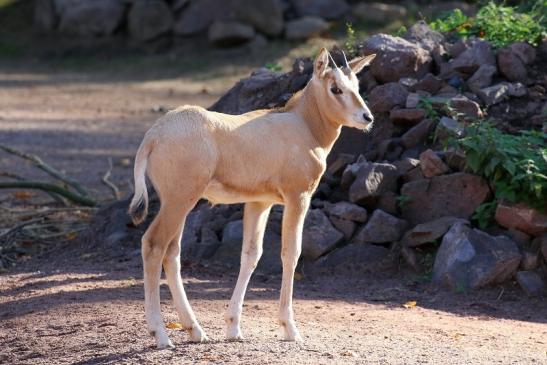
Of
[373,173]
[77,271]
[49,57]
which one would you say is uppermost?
[373,173]

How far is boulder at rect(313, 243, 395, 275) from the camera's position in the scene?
866 cm

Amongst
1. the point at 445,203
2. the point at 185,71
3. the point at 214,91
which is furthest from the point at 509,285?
the point at 185,71

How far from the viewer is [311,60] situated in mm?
10438

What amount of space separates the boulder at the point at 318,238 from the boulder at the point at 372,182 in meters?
0.33

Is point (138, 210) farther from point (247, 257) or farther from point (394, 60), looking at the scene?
point (394, 60)

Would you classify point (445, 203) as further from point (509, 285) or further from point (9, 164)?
point (9, 164)

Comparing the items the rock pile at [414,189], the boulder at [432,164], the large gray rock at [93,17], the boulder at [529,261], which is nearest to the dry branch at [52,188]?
the rock pile at [414,189]

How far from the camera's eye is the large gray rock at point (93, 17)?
75.7 feet

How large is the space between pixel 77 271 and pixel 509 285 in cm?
345

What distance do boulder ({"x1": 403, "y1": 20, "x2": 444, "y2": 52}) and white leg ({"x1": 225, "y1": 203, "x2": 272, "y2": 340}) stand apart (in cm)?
412

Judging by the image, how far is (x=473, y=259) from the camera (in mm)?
8328

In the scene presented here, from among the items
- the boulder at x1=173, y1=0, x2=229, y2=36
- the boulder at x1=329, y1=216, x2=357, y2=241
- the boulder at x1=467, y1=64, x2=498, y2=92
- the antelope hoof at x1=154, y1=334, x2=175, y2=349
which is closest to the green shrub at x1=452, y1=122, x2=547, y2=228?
the boulder at x1=329, y1=216, x2=357, y2=241

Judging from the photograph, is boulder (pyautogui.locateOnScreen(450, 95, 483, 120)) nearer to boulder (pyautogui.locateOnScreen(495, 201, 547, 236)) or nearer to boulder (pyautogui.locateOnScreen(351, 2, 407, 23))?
boulder (pyautogui.locateOnScreen(495, 201, 547, 236))

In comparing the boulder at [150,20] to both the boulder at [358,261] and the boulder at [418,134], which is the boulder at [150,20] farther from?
the boulder at [358,261]
